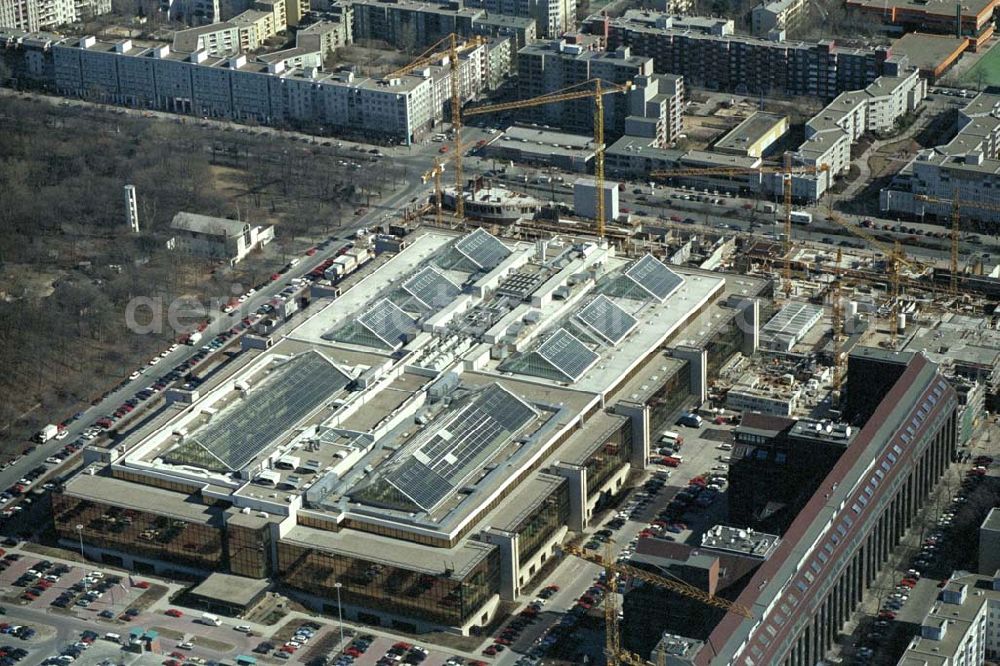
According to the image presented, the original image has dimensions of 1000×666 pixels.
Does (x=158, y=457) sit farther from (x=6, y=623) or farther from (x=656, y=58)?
(x=656, y=58)

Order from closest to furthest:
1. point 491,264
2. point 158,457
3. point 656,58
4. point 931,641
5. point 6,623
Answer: point 931,641
point 6,623
point 158,457
point 491,264
point 656,58

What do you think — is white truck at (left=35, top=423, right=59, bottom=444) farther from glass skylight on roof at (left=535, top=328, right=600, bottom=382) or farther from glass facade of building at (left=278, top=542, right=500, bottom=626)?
glass skylight on roof at (left=535, top=328, right=600, bottom=382)

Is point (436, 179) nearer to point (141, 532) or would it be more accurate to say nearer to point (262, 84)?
point (262, 84)

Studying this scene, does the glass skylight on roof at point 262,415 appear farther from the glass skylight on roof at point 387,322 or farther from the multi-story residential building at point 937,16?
the multi-story residential building at point 937,16

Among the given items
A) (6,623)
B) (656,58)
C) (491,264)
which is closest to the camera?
(6,623)

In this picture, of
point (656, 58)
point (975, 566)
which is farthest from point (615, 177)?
point (975, 566)

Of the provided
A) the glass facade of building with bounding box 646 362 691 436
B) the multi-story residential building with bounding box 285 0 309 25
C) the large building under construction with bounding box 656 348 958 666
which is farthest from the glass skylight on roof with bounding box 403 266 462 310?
the multi-story residential building with bounding box 285 0 309 25
